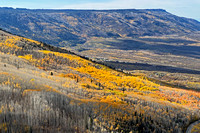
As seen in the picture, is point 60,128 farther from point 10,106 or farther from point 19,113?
point 10,106

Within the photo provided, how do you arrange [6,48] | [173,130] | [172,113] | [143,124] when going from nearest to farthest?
[143,124]
[173,130]
[172,113]
[6,48]

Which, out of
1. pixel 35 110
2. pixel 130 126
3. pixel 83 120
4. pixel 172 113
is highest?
pixel 35 110

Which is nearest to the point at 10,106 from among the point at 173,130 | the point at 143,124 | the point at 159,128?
the point at 143,124

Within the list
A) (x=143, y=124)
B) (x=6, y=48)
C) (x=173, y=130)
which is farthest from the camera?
(x=6, y=48)

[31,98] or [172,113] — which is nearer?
[31,98]

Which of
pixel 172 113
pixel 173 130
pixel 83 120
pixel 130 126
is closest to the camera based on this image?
pixel 83 120

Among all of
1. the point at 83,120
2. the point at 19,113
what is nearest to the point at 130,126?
the point at 83,120

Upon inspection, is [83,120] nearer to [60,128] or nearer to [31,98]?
[60,128]

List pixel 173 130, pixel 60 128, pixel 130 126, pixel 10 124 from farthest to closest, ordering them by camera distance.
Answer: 1. pixel 173 130
2. pixel 130 126
3. pixel 60 128
4. pixel 10 124

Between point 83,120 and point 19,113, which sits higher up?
point 19,113

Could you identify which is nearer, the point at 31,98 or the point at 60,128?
the point at 60,128
